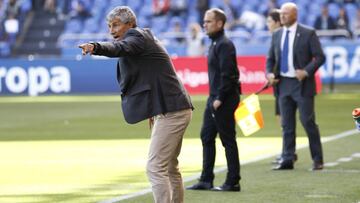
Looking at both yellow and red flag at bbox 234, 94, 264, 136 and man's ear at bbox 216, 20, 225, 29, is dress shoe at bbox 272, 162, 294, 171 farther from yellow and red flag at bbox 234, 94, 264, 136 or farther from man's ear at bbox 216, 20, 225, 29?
man's ear at bbox 216, 20, 225, 29

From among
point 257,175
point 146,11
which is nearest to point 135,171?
point 257,175

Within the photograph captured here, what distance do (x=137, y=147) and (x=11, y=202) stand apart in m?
5.92

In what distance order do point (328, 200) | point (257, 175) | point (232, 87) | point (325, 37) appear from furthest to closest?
point (325, 37), point (257, 175), point (232, 87), point (328, 200)

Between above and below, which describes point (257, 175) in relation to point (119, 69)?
below

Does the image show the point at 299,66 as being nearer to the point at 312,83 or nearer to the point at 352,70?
the point at 312,83

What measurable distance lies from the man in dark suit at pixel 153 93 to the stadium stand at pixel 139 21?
24360mm

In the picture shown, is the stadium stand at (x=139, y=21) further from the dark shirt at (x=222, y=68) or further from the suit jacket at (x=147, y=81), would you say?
the suit jacket at (x=147, y=81)

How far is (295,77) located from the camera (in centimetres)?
1355

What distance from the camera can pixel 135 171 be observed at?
1359 cm

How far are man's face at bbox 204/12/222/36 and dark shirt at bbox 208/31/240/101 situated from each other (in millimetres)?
54

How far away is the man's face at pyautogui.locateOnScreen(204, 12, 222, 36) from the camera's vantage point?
1152 centimetres

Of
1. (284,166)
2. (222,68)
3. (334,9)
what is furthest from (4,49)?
(222,68)

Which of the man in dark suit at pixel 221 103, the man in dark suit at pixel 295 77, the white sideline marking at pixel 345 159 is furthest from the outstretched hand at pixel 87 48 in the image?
the white sideline marking at pixel 345 159

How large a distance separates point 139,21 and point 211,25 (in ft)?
87.0
